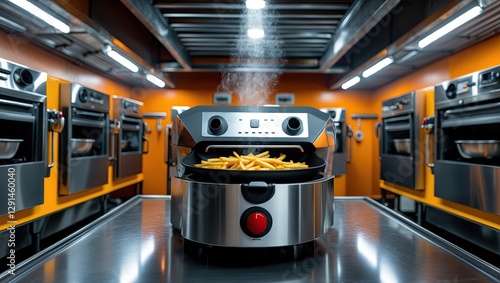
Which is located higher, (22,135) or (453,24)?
(453,24)

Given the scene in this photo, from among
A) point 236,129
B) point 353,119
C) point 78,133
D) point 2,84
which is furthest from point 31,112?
point 353,119

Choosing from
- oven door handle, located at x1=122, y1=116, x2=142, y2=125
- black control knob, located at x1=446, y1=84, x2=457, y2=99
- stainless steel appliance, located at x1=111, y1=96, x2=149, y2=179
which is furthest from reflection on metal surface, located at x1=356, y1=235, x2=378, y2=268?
oven door handle, located at x1=122, y1=116, x2=142, y2=125

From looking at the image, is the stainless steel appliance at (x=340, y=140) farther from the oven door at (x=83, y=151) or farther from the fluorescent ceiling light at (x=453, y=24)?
the oven door at (x=83, y=151)

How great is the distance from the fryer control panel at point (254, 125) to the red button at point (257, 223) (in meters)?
0.27

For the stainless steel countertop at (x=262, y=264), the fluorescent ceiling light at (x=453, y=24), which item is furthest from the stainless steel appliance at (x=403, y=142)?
the stainless steel countertop at (x=262, y=264)

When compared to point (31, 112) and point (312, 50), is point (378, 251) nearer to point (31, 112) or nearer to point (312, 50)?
point (31, 112)

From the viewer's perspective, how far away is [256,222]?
72 cm

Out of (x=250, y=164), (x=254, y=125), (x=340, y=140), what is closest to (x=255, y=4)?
(x=254, y=125)

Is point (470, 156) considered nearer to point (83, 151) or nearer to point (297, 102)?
point (297, 102)

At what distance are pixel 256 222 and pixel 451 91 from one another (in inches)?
83.7

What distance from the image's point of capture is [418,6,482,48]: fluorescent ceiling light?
5.28 feet

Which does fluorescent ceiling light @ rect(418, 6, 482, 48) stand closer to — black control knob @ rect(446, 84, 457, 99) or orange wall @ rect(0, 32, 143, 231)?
black control knob @ rect(446, 84, 457, 99)

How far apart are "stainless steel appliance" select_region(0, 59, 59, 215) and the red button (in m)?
1.56

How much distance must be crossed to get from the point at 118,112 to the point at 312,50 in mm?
2324
